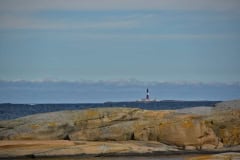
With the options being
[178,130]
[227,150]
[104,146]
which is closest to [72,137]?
[104,146]

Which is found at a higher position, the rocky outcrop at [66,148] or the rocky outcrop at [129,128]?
the rocky outcrop at [129,128]

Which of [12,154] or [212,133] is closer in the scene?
[12,154]

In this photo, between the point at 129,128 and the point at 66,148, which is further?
the point at 129,128

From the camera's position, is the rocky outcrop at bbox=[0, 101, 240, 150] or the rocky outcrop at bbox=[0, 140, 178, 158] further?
the rocky outcrop at bbox=[0, 101, 240, 150]

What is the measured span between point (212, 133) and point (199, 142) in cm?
110

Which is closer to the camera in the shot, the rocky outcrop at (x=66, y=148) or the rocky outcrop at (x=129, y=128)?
the rocky outcrop at (x=66, y=148)

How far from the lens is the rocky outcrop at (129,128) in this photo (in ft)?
136

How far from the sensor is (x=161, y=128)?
4169cm

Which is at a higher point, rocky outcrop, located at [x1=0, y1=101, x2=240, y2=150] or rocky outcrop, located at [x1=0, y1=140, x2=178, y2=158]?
rocky outcrop, located at [x1=0, y1=101, x2=240, y2=150]

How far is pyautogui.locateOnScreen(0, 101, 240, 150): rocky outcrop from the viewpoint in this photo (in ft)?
136

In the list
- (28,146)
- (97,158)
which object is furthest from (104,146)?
(28,146)

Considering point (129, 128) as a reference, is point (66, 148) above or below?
below

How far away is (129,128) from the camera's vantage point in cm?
4184

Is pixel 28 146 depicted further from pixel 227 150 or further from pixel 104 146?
pixel 227 150
